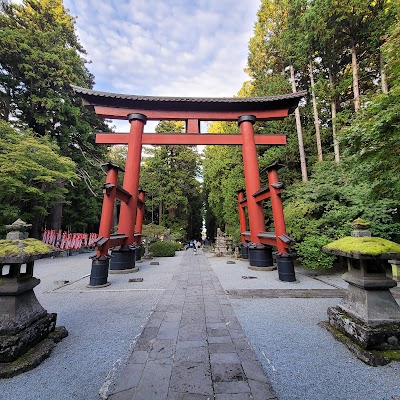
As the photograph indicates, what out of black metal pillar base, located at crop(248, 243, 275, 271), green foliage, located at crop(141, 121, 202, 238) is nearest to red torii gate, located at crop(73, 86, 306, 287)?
black metal pillar base, located at crop(248, 243, 275, 271)

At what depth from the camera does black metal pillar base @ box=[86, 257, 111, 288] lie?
5.79m

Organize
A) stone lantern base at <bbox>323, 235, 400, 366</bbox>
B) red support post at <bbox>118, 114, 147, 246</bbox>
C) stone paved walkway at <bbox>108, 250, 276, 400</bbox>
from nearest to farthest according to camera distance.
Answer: stone paved walkway at <bbox>108, 250, 276, 400</bbox>, stone lantern base at <bbox>323, 235, 400, 366</bbox>, red support post at <bbox>118, 114, 147, 246</bbox>

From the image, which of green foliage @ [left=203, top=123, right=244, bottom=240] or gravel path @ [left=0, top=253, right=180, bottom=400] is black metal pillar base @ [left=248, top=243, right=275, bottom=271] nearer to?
gravel path @ [left=0, top=253, right=180, bottom=400]

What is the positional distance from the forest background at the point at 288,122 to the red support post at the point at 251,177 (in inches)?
46.4

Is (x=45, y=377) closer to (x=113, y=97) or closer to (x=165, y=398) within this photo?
(x=165, y=398)

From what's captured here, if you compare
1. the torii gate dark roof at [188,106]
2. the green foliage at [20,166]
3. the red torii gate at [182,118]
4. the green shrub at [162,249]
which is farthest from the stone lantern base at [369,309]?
the green foliage at [20,166]

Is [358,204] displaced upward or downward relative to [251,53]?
downward

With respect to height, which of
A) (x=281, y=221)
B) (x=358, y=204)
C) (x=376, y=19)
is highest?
(x=376, y=19)

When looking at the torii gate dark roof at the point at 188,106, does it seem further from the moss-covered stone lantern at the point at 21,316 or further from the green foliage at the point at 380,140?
the moss-covered stone lantern at the point at 21,316

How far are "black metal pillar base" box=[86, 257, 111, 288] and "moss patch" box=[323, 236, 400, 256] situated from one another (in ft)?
18.5

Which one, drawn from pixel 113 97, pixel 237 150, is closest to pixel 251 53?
pixel 237 150

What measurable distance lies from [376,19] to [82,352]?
49.3ft

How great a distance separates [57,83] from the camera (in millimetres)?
13906

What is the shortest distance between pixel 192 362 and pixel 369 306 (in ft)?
7.46
